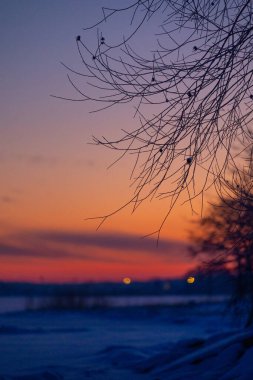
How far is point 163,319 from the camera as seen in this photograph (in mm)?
36219

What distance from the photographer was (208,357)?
11938 millimetres

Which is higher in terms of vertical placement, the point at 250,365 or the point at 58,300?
the point at 58,300

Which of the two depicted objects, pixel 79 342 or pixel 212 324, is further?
pixel 212 324

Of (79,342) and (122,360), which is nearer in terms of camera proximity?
(122,360)

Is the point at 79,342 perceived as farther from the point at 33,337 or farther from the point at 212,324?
the point at 212,324

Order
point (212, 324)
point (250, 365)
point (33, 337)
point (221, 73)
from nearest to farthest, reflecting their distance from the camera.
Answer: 1. point (221, 73)
2. point (250, 365)
3. point (33, 337)
4. point (212, 324)

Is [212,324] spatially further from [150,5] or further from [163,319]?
[150,5]

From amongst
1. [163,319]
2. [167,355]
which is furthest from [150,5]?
[163,319]

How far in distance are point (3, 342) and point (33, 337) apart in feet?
7.73

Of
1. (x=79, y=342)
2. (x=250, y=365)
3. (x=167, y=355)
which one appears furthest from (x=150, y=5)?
(x=79, y=342)

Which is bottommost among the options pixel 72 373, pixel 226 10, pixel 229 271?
pixel 72 373

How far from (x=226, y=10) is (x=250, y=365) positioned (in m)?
5.76

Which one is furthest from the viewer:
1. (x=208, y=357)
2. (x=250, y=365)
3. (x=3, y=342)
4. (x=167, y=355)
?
(x=3, y=342)

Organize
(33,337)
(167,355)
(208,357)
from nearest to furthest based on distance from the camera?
1. (208,357)
2. (167,355)
3. (33,337)
